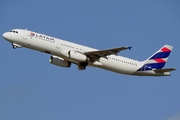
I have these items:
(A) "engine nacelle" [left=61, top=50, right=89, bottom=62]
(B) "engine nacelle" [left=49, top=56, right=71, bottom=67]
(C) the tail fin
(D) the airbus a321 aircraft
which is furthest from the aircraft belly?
(B) "engine nacelle" [left=49, top=56, right=71, bottom=67]

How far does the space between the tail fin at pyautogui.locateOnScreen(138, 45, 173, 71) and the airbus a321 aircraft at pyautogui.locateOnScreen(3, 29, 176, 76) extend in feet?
0.88

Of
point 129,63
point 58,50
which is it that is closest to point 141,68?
point 129,63

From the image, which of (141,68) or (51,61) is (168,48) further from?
(51,61)

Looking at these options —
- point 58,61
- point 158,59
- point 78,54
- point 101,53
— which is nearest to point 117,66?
point 101,53

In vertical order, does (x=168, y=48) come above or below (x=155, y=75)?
above

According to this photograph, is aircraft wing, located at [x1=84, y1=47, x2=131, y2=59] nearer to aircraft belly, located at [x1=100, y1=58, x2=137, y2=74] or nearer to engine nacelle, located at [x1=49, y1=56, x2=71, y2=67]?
aircraft belly, located at [x1=100, y1=58, x2=137, y2=74]

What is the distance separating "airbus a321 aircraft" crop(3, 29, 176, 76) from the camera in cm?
5003

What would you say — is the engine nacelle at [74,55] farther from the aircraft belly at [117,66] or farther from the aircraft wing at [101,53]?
the aircraft belly at [117,66]

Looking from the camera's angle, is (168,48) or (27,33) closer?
(27,33)

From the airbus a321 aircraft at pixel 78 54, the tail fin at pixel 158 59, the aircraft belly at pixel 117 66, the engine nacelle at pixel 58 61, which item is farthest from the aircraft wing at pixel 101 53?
the tail fin at pixel 158 59

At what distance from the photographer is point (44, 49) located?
1975 inches

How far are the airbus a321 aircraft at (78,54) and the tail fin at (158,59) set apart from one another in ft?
0.88

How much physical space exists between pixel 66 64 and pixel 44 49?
24.3 ft

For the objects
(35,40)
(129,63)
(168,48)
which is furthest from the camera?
(168,48)
